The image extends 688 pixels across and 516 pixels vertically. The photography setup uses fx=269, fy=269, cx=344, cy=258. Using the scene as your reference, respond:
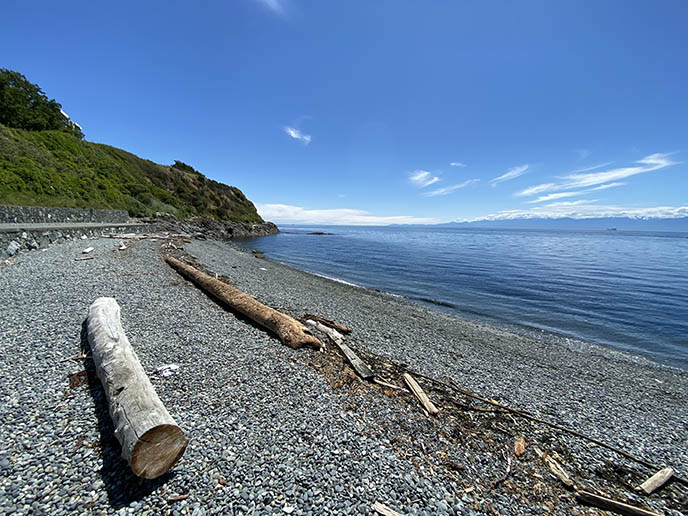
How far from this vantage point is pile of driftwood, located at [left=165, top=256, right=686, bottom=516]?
12.2 feet

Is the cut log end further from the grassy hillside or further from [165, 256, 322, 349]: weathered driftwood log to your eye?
the grassy hillside

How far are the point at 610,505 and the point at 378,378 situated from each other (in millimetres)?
3956

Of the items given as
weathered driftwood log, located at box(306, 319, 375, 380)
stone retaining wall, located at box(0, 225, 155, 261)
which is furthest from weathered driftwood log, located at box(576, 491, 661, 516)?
stone retaining wall, located at box(0, 225, 155, 261)

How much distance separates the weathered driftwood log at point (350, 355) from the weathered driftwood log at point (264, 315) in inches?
26.1

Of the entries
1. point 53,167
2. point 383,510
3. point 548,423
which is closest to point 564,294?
point 548,423

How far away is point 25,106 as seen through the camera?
41188 mm

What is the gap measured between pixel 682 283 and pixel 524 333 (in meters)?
24.6

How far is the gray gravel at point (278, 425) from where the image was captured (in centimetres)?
315

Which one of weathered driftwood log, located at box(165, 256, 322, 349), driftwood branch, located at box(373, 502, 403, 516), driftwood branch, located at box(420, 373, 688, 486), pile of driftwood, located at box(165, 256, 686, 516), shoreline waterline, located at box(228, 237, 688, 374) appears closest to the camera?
driftwood branch, located at box(373, 502, 403, 516)

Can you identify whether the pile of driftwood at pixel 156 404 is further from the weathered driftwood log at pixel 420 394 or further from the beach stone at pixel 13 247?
the beach stone at pixel 13 247

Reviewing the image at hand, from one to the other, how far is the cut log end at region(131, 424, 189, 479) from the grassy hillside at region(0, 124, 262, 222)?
27.4 meters

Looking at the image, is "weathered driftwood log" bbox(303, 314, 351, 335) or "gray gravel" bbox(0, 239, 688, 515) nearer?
"gray gravel" bbox(0, 239, 688, 515)

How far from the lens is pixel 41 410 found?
4047 mm

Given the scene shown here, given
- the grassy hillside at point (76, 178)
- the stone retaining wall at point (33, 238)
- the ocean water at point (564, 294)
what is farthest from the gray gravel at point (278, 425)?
the grassy hillside at point (76, 178)
